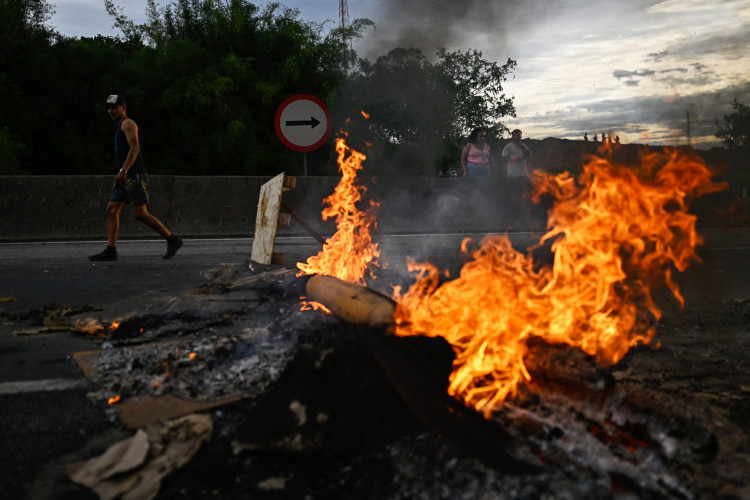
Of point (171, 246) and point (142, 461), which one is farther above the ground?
point (171, 246)

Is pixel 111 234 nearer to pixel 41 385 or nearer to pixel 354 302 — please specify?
pixel 41 385

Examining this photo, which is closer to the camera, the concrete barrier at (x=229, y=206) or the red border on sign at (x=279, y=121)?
the concrete barrier at (x=229, y=206)

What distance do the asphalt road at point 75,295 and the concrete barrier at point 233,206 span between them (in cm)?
109

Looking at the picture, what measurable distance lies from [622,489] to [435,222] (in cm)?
948

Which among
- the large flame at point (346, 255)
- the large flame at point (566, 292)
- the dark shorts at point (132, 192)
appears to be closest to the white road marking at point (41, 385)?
the large flame at point (566, 292)

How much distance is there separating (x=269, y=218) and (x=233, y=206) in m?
4.22

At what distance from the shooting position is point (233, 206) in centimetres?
1061

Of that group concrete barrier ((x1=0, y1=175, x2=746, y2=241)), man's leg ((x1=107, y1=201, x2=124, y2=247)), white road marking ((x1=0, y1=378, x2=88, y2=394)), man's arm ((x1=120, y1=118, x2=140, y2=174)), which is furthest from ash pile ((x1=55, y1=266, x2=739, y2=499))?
concrete barrier ((x1=0, y1=175, x2=746, y2=241))

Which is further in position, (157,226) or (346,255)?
(157,226)

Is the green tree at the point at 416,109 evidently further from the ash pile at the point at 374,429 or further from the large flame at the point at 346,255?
the ash pile at the point at 374,429

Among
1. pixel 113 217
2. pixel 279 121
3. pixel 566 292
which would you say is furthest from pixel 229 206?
pixel 566 292

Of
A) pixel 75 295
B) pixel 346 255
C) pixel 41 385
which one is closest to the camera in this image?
pixel 41 385

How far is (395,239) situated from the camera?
374 inches

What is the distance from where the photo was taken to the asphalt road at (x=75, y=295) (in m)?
2.38
